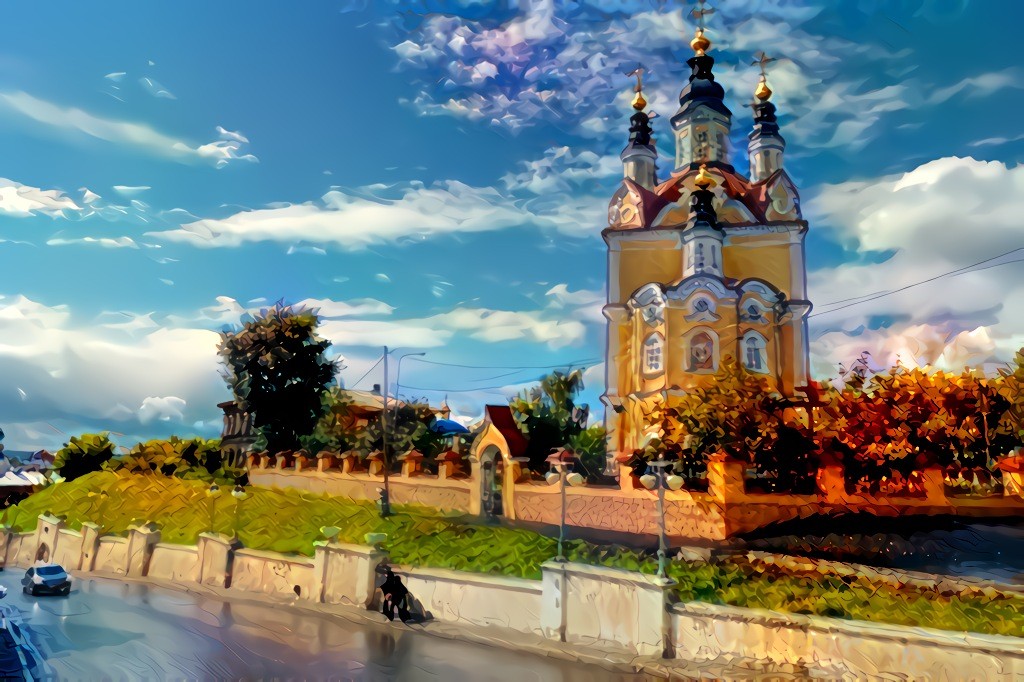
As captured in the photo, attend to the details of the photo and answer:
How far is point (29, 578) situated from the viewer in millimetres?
23031

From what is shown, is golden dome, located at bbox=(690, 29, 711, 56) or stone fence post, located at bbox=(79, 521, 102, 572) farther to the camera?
golden dome, located at bbox=(690, 29, 711, 56)

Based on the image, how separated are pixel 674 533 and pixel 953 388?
30.5 ft

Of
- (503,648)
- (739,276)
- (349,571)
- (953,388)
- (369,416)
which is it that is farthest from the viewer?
(369,416)

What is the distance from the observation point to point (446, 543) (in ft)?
68.4

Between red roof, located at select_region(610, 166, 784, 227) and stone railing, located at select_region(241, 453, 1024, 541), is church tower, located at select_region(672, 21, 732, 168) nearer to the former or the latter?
red roof, located at select_region(610, 166, 784, 227)

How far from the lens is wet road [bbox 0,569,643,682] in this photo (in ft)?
45.3

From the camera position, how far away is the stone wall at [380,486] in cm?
2888

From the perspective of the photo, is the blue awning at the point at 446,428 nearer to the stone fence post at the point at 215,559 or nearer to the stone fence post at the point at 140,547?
the stone fence post at the point at 140,547

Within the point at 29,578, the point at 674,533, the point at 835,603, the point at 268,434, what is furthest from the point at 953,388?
the point at 268,434

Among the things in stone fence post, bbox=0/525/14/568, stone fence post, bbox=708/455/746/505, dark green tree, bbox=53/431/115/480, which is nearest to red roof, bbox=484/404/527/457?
stone fence post, bbox=708/455/746/505

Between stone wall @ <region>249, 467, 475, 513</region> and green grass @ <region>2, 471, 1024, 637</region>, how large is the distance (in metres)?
1.18

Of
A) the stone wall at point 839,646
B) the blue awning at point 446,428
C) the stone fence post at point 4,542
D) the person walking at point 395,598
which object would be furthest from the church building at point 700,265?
the stone fence post at point 4,542

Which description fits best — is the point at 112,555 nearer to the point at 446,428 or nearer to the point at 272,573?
the point at 272,573

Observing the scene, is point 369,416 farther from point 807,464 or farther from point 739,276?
point 807,464
